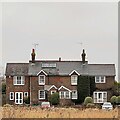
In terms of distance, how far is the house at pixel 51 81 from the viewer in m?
40.2

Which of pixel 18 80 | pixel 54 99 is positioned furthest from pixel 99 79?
pixel 18 80

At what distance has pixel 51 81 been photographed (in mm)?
40750

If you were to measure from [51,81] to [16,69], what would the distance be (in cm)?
366

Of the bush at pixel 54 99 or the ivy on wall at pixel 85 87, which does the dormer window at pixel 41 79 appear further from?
the ivy on wall at pixel 85 87

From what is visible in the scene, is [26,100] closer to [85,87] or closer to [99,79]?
[85,87]

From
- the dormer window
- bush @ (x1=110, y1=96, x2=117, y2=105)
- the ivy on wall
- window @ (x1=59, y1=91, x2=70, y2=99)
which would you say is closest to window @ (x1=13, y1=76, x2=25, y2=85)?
the dormer window

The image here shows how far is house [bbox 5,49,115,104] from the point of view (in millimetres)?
40188

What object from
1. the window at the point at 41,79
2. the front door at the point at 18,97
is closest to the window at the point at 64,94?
the window at the point at 41,79

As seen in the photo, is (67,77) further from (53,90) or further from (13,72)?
(13,72)

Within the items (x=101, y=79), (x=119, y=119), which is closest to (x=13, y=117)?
(x=119, y=119)

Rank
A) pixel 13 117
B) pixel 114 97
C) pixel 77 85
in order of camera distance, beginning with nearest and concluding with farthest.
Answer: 1. pixel 13 117
2. pixel 114 97
3. pixel 77 85

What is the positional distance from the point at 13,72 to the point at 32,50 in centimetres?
288

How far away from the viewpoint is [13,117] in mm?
13016

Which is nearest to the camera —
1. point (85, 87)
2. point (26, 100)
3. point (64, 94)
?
point (85, 87)
